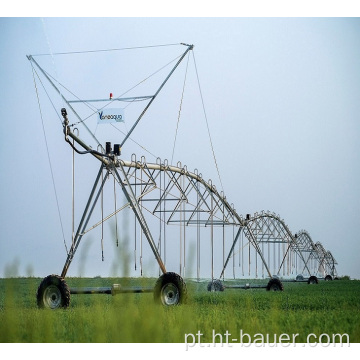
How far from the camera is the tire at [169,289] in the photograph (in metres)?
16.4

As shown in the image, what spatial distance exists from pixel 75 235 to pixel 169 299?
3.00 metres

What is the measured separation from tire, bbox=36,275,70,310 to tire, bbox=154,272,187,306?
206cm

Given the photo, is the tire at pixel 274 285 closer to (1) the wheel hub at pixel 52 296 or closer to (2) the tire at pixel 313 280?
(1) the wheel hub at pixel 52 296

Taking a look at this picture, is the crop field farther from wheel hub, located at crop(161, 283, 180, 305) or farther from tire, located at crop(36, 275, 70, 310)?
tire, located at crop(36, 275, 70, 310)

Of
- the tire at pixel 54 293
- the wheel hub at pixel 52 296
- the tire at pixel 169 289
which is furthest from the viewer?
the wheel hub at pixel 52 296

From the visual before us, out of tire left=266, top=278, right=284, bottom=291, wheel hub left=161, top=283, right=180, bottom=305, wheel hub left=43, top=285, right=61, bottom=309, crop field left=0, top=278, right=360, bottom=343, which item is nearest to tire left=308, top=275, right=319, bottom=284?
tire left=266, top=278, right=284, bottom=291

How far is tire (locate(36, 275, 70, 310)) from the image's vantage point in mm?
16703

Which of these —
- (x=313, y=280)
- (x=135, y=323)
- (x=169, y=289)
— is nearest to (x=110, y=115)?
(x=169, y=289)

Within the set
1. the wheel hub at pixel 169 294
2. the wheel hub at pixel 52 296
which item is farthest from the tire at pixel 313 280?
the wheel hub at pixel 52 296

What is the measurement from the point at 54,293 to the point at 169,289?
2.62m

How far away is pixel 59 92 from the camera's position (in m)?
18.0

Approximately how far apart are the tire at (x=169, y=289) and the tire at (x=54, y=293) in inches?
81.0
